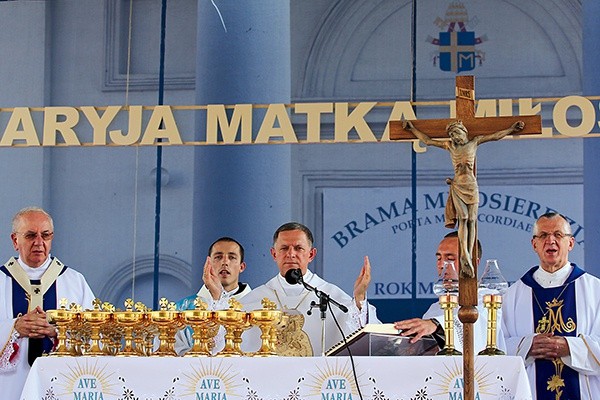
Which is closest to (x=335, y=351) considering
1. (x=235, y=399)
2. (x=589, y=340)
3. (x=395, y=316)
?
(x=235, y=399)

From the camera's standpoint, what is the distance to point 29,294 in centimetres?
697

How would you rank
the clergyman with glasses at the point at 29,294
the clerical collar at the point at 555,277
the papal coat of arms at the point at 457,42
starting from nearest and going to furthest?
the clergyman with glasses at the point at 29,294
the clerical collar at the point at 555,277
the papal coat of arms at the point at 457,42

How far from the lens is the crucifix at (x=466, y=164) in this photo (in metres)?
4.70

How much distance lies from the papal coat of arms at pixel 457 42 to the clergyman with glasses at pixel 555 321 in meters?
4.33

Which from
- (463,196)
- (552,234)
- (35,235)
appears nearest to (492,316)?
(463,196)

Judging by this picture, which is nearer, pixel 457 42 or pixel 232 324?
pixel 232 324

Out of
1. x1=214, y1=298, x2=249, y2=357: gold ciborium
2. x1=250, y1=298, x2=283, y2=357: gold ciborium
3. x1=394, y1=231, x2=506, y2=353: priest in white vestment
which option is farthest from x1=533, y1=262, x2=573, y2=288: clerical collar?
x1=214, y1=298, x2=249, y2=357: gold ciborium

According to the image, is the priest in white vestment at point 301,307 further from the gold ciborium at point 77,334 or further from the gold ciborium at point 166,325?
the gold ciborium at point 77,334

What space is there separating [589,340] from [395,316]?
13.6 feet

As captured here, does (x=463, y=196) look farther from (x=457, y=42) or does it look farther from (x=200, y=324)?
(x=457, y=42)

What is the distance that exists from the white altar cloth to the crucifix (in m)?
0.32

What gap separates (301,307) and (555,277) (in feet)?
4.33

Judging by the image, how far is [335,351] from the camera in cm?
Result: 536

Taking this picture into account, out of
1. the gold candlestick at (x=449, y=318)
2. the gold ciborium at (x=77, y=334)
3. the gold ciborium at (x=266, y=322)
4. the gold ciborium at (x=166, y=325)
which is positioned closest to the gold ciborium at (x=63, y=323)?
the gold ciborium at (x=77, y=334)
